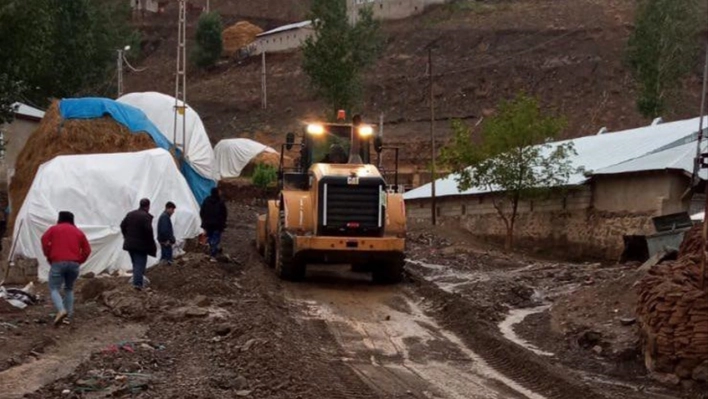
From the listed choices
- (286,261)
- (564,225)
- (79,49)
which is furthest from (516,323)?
(79,49)

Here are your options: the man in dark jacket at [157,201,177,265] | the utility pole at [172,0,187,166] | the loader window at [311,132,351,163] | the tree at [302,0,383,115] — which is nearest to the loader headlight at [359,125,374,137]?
the loader window at [311,132,351,163]

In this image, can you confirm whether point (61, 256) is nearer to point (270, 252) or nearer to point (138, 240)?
point (138, 240)

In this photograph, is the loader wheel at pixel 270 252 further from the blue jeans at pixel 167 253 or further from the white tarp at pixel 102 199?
the white tarp at pixel 102 199

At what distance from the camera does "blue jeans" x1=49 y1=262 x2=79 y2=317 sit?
12727 mm

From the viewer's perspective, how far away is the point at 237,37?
89.8m

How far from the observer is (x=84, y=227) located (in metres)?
19.7

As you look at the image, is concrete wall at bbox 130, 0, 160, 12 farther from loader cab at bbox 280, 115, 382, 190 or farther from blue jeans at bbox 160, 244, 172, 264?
blue jeans at bbox 160, 244, 172, 264

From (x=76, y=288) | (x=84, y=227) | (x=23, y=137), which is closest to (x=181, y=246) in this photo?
(x=84, y=227)

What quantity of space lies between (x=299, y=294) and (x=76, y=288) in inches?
166

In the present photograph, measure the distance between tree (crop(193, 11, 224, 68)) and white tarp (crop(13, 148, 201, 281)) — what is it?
6333 centimetres

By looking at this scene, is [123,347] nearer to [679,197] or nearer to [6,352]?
[6,352]

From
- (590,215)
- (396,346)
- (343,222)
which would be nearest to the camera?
(396,346)

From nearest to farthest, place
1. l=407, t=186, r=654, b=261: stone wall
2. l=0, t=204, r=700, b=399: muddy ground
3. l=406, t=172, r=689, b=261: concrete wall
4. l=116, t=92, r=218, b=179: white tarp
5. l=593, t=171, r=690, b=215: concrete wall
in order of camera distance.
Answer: l=0, t=204, r=700, b=399: muddy ground < l=593, t=171, r=690, b=215: concrete wall < l=406, t=172, r=689, b=261: concrete wall < l=407, t=186, r=654, b=261: stone wall < l=116, t=92, r=218, b=179: white tarp

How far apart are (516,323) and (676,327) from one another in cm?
410
